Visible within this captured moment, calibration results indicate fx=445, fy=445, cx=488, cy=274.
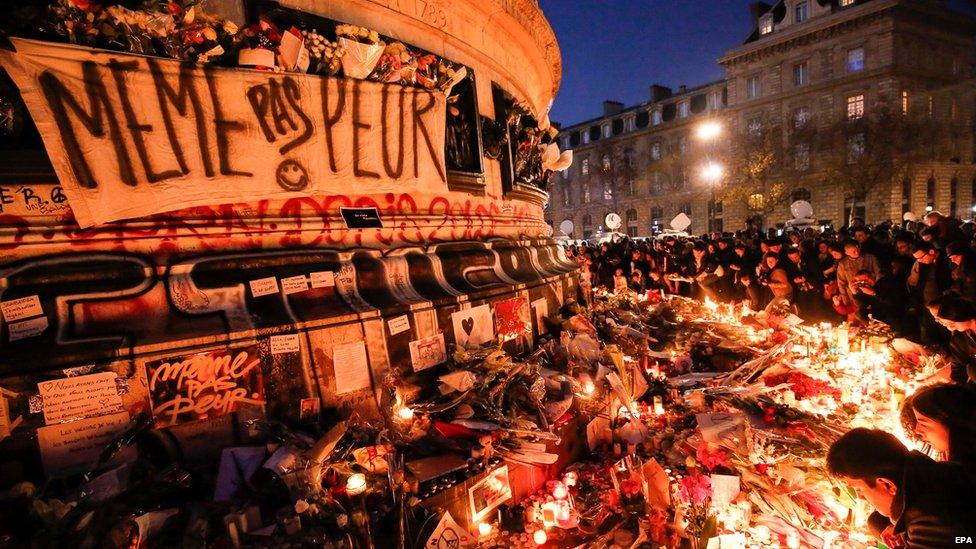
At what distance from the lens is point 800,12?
4247cm

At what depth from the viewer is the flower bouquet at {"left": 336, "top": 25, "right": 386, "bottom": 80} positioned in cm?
467

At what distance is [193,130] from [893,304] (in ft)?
34.8

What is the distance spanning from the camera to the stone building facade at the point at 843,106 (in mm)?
35938

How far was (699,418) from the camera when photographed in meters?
4.65

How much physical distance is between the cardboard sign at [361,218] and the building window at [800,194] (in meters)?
45.6

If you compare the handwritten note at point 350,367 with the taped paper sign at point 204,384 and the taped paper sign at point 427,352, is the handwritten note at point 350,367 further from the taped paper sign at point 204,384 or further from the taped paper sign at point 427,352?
the taped paper sign at point 204,384

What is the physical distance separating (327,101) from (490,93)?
136 inches

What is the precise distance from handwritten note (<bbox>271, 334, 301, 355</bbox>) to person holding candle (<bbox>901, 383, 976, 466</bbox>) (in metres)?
4.67

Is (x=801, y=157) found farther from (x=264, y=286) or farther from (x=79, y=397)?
(x=79, y=397)

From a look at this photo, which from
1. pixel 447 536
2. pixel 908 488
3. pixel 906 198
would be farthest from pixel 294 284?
pixel 906 198

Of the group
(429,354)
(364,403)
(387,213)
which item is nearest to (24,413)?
(364,403)

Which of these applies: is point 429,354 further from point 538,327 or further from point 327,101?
point 327,101

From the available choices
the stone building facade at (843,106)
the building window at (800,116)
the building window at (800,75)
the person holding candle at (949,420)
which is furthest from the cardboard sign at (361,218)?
the building window at (800,75)

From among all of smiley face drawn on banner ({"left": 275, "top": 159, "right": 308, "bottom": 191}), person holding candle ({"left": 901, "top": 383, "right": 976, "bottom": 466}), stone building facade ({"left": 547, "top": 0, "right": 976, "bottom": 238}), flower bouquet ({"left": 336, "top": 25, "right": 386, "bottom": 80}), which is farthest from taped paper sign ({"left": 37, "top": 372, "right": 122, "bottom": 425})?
stone building facade ({"left": 547, "top": 0, "right": 976, "bottom": 238})
